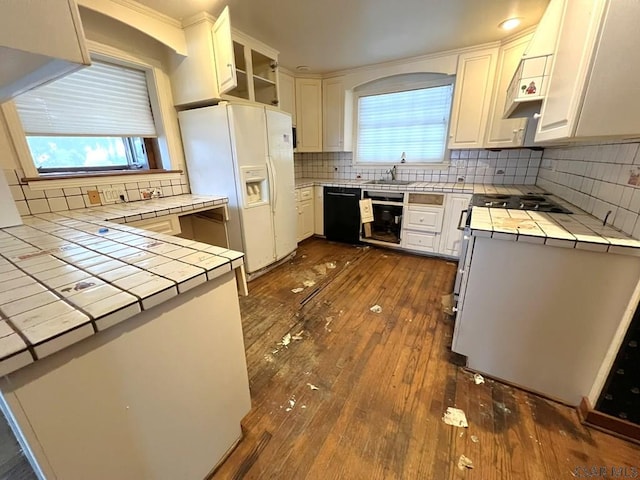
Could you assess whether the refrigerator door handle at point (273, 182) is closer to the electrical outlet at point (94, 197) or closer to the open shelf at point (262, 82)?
the open shelf at point (262, 82)

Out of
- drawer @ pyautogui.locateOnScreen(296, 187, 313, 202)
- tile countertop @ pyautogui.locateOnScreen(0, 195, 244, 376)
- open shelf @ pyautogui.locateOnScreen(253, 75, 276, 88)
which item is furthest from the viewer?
drawer @ pyautogui.locateOnScreen(296, 187, 313, 202)

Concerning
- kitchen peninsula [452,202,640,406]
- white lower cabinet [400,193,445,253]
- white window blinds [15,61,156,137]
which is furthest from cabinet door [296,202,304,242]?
kitchen peninsula [452,202,640,406]

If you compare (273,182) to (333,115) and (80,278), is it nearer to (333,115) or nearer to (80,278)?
(333,115)

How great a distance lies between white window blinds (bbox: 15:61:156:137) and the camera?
5.95 ft

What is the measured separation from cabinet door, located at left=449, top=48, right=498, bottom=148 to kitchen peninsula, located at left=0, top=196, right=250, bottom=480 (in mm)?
3076

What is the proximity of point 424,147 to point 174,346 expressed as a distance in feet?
11.9

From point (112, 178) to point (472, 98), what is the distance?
11.9 feet

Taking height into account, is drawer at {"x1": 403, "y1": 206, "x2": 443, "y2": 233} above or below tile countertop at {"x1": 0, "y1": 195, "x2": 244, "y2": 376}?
below

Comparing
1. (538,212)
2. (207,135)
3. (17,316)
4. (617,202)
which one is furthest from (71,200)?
(617,202)

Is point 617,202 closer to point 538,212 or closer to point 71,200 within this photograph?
point 538,212

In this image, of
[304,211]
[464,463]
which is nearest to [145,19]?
[304,211]

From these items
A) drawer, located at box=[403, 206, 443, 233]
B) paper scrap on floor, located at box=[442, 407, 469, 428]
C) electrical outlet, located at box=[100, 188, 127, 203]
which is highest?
electrical outlet, located at box=[100, 188, 127, 203]

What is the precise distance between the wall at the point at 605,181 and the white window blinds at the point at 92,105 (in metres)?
3.32

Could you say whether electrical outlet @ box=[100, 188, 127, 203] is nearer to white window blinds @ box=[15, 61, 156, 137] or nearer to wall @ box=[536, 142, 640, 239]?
white window blinds @ box=[15, 61, 156, 137]
